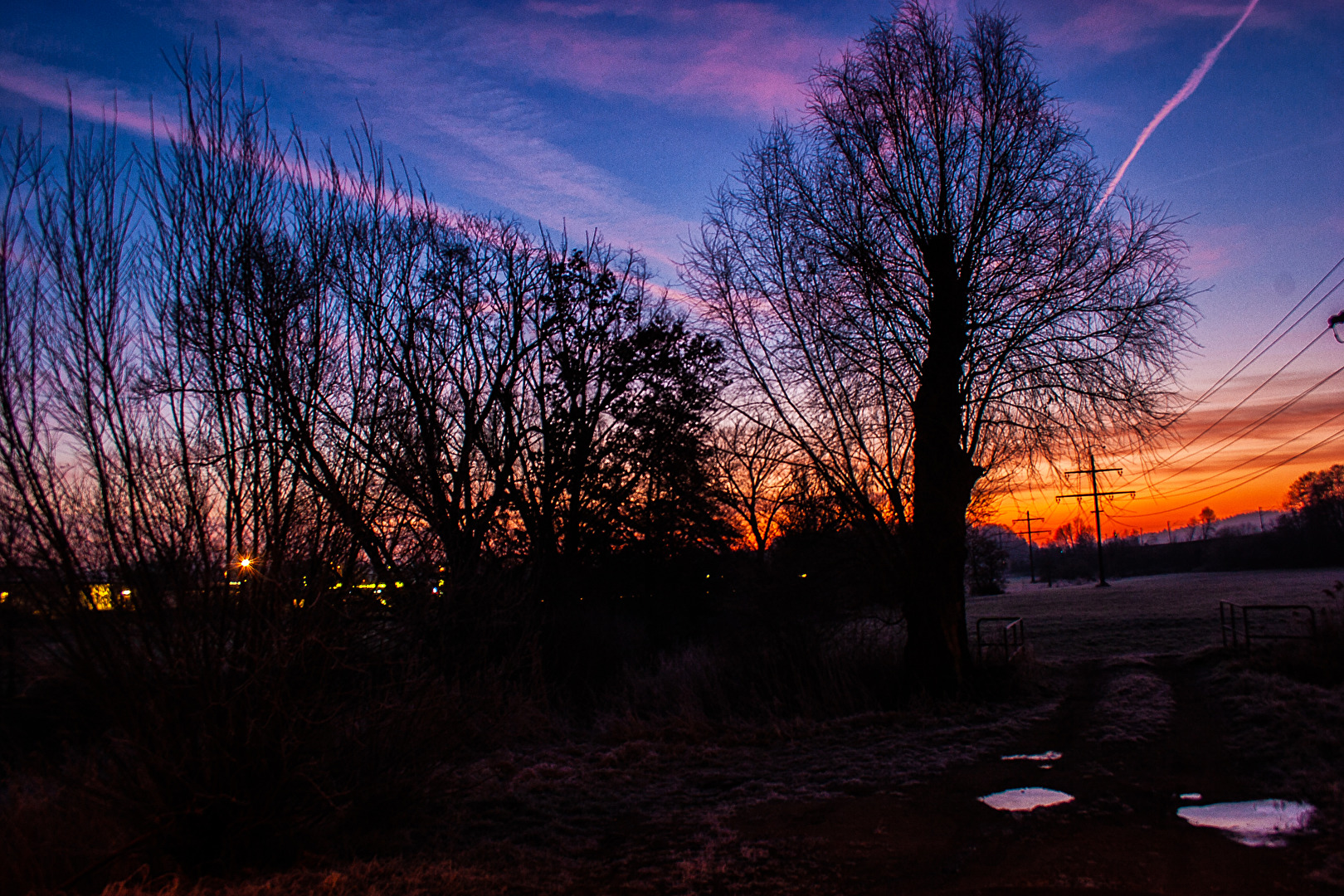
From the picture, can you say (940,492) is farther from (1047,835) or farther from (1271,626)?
(1271,626)

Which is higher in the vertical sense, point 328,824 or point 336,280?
point 336,280

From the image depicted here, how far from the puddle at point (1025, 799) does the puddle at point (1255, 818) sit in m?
0.88

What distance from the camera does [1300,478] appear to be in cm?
10069

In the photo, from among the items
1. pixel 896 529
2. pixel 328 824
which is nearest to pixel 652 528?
pixel 896 529

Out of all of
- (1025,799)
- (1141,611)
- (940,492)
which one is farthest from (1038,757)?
(1141,611)

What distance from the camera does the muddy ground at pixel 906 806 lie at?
187 inches

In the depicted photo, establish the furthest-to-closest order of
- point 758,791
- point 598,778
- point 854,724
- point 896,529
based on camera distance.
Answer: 1. point 896,529
2. point 854,724
3. point 598,778
4. point 758,791

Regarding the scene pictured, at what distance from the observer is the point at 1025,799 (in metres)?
6.40

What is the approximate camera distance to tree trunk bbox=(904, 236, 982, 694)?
11508 millimetres

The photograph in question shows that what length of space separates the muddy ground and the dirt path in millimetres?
21

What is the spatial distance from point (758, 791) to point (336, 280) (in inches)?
236

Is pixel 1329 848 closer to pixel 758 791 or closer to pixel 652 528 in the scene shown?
pixel 758 791

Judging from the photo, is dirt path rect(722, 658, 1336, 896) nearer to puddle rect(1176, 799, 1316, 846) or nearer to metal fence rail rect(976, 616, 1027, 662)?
puddle rect(1176, 799, 1316, 846)

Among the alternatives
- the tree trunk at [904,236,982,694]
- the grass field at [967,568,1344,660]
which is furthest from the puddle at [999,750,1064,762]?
the grass field at [967,568,1344,660]
